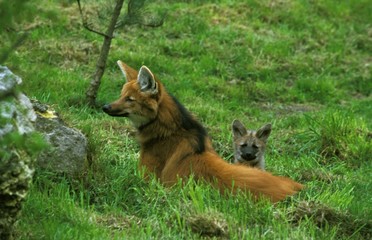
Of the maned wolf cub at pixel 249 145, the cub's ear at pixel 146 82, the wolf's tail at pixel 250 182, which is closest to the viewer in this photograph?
the wolf's tail at pixel 250 182

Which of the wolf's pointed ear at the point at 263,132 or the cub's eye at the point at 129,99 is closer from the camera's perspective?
the cub's eye at the point at 129,99

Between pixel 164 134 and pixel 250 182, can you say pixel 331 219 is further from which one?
pixel 164 134

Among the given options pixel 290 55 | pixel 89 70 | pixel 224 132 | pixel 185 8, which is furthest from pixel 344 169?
pixel 185 8

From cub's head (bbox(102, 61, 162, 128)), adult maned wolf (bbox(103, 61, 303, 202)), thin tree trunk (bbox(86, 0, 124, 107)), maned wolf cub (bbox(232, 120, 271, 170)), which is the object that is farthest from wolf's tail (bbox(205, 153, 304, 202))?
thin tree trunk (bbox(86, 0, 124, 107))

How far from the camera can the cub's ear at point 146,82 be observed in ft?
23.2

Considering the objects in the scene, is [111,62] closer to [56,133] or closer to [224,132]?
[224,132]

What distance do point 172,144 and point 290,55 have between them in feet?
23.2

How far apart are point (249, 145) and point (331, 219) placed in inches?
98.9

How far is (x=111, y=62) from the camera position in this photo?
11781mm

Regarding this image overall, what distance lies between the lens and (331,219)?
5.81 metres

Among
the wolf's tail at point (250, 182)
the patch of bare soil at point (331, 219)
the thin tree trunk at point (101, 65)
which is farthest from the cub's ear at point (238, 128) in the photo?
the patch of bare soil at point (331, 219)

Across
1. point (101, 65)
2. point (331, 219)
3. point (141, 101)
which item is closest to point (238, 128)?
point (141, 101)

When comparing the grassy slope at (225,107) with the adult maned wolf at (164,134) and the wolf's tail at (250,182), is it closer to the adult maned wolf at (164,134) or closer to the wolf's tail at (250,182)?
the wolf's tail at (250,182)

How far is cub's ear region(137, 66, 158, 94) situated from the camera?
7.07 metres
